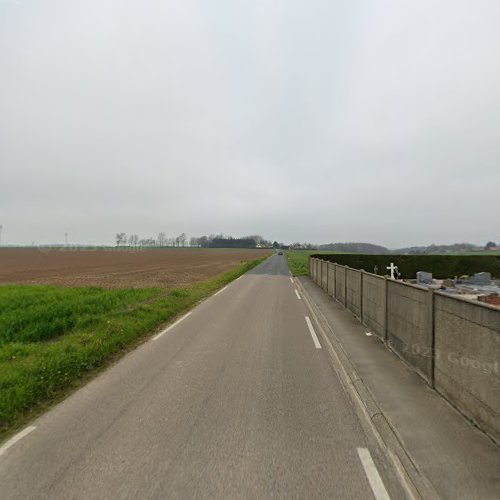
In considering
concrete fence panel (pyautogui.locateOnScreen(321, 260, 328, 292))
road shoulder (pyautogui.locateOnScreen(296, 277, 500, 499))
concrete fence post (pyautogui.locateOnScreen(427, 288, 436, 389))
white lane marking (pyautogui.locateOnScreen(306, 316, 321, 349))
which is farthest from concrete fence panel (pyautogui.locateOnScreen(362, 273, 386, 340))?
concrete fence panel (pyautogui.locateOnScreen(321, 260, 328, 292))

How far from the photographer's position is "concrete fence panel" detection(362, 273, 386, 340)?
308 inches

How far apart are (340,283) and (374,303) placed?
4630mm

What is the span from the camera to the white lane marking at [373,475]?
9.18ft

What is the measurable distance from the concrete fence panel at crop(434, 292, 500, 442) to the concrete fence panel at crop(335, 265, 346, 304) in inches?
301

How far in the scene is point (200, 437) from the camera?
3.66 metres

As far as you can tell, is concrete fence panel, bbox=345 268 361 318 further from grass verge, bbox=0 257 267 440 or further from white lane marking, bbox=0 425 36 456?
white lane marking, bbox=0 425 36 456

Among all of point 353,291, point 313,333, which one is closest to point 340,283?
point 353,291

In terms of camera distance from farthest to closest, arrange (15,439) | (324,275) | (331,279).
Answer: (324,275) < (331,279) < (15,439)

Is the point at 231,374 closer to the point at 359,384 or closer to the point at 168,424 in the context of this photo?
the point at 168,424

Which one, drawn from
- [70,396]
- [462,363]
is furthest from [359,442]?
[70,396]

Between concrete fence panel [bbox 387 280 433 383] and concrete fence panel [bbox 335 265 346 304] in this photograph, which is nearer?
concrete fence panel [bbox 387 280 433 383]

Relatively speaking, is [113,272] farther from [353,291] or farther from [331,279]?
[353,291]

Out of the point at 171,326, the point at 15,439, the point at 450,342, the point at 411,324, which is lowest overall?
the point at 171,326

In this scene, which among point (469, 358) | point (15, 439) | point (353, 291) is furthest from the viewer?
point (353, 291)
